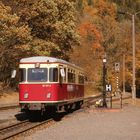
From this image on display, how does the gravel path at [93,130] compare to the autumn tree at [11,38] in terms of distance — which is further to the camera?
the autumn tree at [11,38]

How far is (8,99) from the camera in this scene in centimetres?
5259

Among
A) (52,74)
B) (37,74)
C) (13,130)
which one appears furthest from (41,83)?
(13,130)

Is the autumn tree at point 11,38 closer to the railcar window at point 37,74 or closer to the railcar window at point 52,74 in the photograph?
the railcar window at point 37,74

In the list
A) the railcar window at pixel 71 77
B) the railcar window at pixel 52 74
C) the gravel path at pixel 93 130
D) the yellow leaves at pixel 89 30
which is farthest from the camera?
the yellow leaves at pixel 89 30

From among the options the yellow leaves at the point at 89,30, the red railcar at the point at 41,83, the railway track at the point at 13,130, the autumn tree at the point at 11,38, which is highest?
the yellow leaves at the point at 89,30

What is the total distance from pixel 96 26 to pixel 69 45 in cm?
4540

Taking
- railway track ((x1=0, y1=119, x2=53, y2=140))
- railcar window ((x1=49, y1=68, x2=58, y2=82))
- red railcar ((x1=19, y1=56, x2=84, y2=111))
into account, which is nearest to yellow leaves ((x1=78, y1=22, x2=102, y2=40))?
red railcar ((x1=19, y1=56, x2=84, y2=111))

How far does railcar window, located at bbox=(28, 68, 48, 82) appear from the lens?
26.3 metres

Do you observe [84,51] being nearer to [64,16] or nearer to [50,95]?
[64,16]

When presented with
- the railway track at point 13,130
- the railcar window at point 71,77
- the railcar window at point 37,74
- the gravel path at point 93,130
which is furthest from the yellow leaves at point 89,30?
the railway track at point 13,130

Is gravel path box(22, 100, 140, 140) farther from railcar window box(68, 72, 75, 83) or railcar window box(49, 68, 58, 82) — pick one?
railcar window box(68, 72, 75, 83)

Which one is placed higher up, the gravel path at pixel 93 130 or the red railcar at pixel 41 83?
the red railcar at pixel 41 83

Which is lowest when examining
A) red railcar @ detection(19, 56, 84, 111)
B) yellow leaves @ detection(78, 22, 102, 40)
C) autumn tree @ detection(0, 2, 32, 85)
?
red railcar @ detection(19, 56, 84, 111)

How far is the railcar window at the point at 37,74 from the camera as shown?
1034 inches
